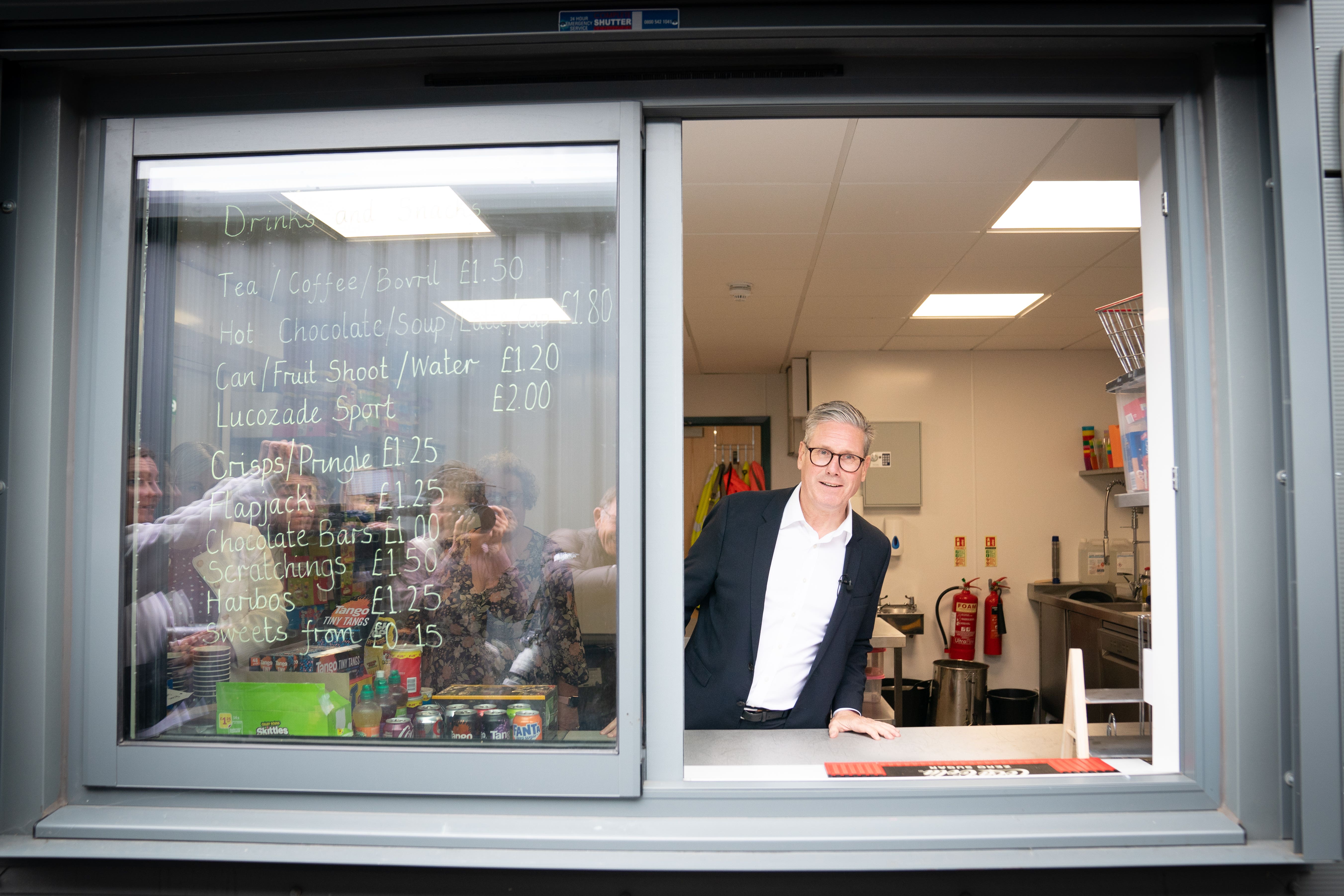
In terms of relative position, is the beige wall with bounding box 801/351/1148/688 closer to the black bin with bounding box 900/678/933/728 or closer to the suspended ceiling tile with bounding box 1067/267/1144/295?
the black bin with bounding box 900/678/933/728

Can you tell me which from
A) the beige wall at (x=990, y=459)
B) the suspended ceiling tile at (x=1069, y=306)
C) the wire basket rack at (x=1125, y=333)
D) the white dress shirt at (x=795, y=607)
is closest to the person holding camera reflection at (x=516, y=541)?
the white dress shirt at (x=795, y=607)

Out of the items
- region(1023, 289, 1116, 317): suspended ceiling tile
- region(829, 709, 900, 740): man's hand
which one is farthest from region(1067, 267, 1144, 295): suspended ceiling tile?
region(829, 709, 900, 740): man's hand

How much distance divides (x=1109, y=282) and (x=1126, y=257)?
44cm

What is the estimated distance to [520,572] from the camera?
150 centimetres

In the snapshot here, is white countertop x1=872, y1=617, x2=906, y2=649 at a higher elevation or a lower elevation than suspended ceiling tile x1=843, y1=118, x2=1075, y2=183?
lower

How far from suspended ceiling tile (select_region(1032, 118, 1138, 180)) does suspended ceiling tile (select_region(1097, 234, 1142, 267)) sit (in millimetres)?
661

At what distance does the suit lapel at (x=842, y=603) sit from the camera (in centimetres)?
204

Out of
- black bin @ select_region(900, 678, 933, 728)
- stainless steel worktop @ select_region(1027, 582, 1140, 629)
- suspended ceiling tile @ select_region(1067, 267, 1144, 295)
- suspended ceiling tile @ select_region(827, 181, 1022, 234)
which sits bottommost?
black bin @ select_region(900, 678, 933, 728)

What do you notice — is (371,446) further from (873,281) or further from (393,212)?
(873,281)

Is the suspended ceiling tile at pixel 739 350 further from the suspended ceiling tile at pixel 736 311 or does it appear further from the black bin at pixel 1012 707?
the black bin at pixel 1012 707

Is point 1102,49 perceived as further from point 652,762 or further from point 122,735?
point 122,735

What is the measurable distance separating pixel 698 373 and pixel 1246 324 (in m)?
5.52

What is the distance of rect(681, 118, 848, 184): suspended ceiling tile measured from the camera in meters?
2.42

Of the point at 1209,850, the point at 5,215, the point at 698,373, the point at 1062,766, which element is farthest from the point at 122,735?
the point at 698,373
